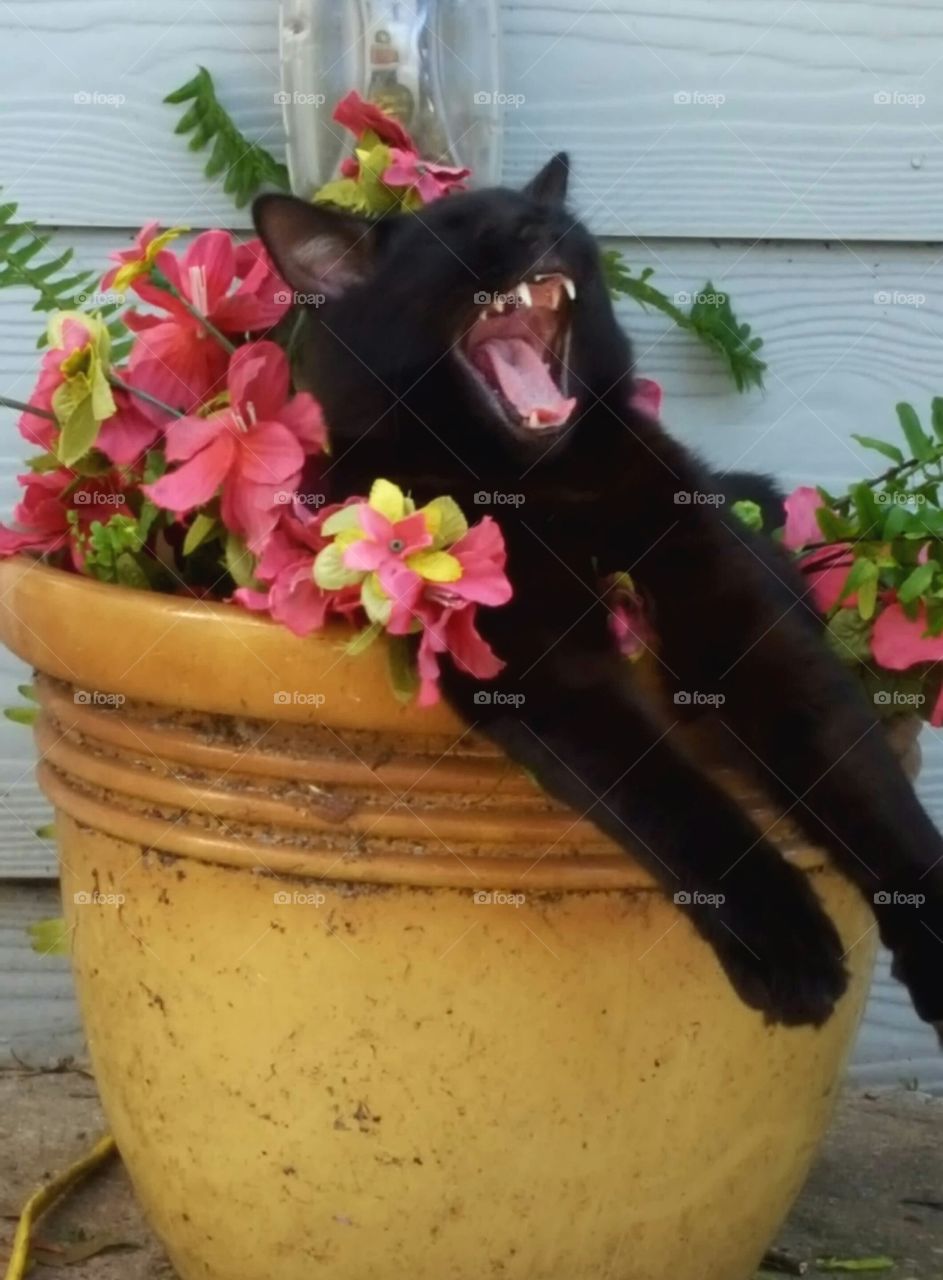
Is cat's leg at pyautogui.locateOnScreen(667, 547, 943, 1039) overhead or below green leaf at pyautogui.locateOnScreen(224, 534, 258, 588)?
below

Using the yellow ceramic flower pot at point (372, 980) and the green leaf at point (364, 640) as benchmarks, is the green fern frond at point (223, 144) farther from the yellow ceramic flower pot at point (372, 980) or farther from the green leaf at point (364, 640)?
the green leaf at point (364, 640)

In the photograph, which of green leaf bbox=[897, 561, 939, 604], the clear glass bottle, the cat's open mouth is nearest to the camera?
green leaf bbox=[897, 561, 939, 604]

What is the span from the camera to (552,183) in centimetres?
100

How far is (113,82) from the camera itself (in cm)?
126

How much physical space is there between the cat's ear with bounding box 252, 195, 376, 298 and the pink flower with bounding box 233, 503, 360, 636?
0.20m

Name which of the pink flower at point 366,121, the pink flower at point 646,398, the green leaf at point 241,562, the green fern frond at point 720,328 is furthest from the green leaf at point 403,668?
the green fern frond at point 720,328

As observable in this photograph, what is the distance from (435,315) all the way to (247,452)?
0.57ft

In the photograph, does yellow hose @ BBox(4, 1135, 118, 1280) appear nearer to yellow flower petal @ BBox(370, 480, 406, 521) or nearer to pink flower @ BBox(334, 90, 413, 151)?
yellow flower petal @ BBox(370, 480, 406, 521)

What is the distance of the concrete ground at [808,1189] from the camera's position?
1.04 meters

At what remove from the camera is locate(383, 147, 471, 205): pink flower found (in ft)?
3.26

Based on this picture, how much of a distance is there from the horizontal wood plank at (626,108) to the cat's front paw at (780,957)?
783 mm

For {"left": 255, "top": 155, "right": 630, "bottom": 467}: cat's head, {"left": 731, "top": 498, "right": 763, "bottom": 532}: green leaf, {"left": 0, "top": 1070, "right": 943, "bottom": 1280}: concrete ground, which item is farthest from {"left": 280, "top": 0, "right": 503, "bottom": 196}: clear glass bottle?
{"left": 0, "top": 1070, "right": 943, "bottom": 1280}: concrete ground

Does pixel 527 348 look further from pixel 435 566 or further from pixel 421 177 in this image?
pixel 435 566

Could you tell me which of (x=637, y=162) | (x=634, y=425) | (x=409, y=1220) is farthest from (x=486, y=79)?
(x=409, y=1220)
